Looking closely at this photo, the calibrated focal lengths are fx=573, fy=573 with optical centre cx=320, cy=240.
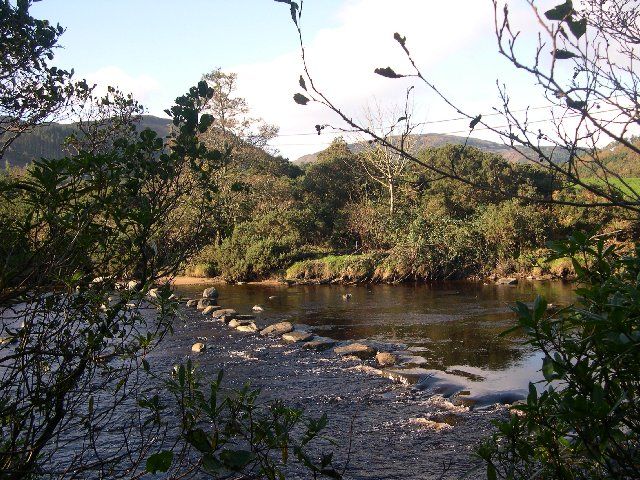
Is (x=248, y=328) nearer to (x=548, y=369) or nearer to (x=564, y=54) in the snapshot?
(x=548, y=369)

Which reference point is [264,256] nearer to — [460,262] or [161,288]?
[460,262]

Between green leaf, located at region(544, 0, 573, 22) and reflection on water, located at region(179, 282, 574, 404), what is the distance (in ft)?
21.5

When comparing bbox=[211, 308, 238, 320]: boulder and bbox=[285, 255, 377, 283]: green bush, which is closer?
bbox=[211, 308, 238, 320]: boulder

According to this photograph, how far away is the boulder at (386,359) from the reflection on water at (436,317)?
612mm

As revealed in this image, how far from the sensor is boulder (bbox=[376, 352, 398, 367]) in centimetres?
1139

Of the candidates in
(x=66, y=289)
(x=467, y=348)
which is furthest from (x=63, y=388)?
(x=467, y=348)

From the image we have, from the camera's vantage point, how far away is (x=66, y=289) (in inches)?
112

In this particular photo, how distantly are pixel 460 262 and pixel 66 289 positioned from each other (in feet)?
77.7

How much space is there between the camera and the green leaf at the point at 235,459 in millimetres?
2010

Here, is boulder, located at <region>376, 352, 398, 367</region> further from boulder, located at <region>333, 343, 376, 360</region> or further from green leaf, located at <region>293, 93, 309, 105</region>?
green leaf, located at <region>293, 93, 309, 105</region>

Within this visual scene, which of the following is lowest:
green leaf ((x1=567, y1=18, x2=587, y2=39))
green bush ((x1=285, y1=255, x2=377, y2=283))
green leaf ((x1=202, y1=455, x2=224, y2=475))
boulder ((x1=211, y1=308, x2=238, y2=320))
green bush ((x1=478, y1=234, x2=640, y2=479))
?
boulder ((x1=211, y1=308, x2=238, y2=320))

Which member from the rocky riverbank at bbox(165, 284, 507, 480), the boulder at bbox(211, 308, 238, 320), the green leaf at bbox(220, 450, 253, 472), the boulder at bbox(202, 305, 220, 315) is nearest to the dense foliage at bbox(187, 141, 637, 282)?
the boulder at bbox(202, 305, 220, 315)

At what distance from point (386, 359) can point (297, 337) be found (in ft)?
10.1

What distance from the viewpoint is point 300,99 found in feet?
6.09
